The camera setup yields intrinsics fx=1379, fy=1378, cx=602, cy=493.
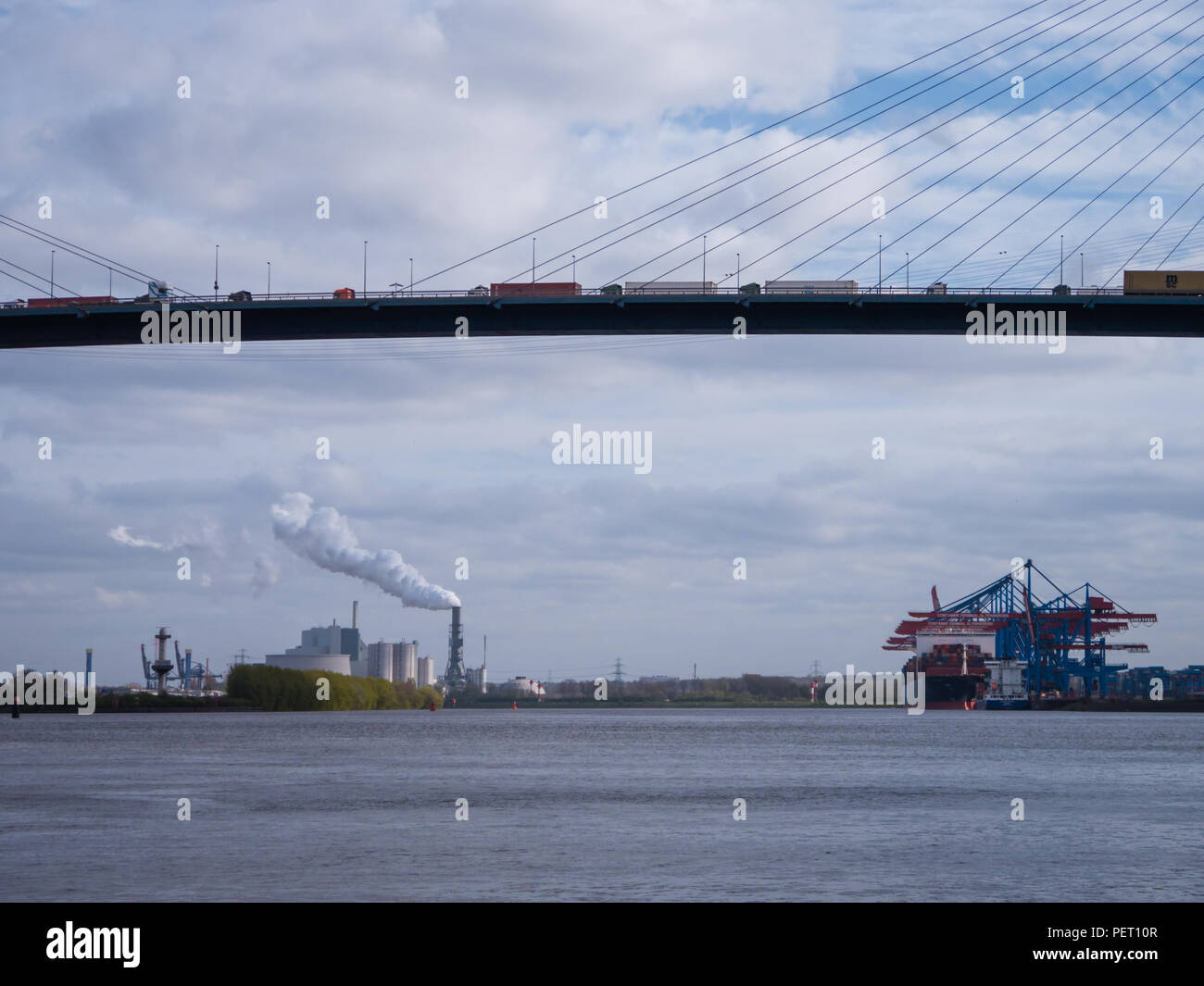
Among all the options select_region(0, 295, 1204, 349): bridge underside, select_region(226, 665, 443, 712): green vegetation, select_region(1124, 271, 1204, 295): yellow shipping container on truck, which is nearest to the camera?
select_region(1124, 271, 1204, 295): yellow shipping container on truck

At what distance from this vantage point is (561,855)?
27141mm

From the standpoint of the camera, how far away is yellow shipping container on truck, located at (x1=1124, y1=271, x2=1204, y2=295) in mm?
50594

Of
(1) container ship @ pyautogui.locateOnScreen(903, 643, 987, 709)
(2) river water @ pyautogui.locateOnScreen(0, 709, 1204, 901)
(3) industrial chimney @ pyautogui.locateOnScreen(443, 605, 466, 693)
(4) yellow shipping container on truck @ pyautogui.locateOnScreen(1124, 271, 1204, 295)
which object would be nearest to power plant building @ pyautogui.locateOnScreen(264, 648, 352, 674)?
(3) industrial chimney @ pyautogui.locateOnScreen(443, 605, 466, 693)

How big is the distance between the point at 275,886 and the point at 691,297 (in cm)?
3351

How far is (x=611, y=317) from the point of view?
5362 centimetres

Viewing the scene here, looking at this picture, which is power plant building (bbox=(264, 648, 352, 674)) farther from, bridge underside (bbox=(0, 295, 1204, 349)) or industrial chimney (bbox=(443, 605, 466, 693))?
bridge underside (bbox=(0, 295, 1204, 349))

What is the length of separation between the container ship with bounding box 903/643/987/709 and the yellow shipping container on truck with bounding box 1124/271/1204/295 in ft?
392

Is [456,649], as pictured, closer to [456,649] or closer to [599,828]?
[456,649]

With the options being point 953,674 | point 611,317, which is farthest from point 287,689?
point 611,317

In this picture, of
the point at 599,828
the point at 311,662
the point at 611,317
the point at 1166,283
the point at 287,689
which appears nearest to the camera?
the point at 599,828

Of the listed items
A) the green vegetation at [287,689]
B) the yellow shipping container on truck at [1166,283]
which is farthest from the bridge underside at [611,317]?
the green vegetation at [287,689]

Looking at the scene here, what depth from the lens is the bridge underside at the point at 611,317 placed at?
5128 centimetres

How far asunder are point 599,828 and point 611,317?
26.2 metres

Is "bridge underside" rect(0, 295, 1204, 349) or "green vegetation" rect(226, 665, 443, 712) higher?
"bridge underside" rect(0, 295, 1204, 349)
